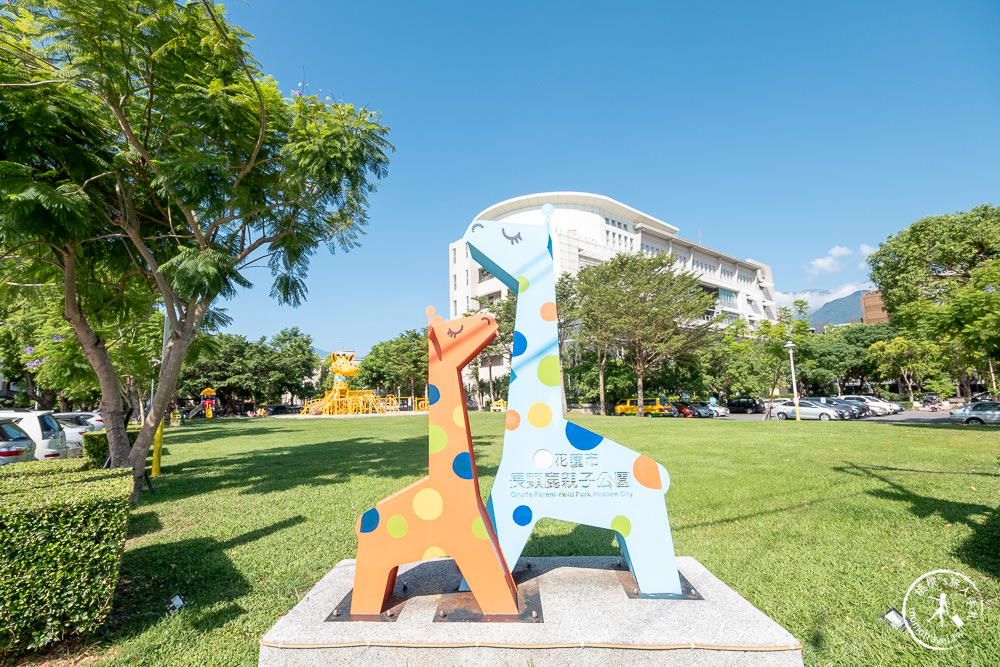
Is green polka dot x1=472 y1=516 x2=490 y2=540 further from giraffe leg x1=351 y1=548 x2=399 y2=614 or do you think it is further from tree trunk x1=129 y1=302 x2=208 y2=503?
tree trunk x1=129 y1=302 x2=208 y2=503

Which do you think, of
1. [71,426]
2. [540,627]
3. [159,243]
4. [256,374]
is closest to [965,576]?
[540,627]

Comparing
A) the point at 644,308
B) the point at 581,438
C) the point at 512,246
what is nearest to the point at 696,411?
the point at 644,308

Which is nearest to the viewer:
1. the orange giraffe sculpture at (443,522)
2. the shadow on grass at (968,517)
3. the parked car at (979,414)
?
the orange giraffe sculpture at (443,522)

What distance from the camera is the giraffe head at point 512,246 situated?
4031 mm

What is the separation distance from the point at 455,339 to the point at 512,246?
999mm

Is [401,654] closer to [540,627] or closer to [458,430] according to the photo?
[540,627]

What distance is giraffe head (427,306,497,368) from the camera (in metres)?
3.60

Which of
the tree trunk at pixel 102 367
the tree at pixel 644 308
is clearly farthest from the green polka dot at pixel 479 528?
the tree at pixel 644 308

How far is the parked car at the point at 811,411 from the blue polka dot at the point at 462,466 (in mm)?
27554

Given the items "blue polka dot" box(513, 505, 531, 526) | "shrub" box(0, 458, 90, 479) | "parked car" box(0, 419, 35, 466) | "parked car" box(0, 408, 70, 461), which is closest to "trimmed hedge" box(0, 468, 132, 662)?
"shrub" box(0, 458, 90, 479)

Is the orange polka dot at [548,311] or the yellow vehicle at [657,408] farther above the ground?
the orange polka dot at [548,311]

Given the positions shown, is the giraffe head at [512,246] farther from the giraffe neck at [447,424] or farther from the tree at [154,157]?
the tree at [154,157]

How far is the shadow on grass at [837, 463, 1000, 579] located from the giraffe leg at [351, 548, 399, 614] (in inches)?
206

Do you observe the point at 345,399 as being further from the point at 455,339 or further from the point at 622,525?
the point at 622,525
